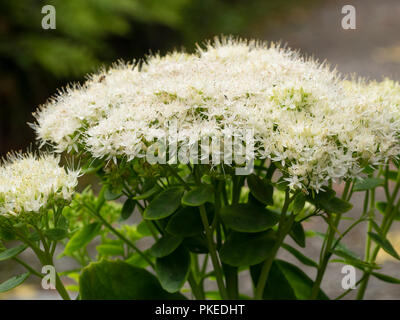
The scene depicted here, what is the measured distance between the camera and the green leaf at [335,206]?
676 millimetres

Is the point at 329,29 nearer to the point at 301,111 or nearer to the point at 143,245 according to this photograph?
the point at 143,245

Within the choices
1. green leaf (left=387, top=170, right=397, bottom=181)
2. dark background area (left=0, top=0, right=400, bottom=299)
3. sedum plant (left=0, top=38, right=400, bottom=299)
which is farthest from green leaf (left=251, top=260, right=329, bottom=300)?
dark background area (left=0, top=0, right=400, bottom=299)

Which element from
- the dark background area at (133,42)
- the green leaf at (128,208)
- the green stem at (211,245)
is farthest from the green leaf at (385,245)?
the dark background area at (133,42)

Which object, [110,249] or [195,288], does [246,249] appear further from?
[110,249]

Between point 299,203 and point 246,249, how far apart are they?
4.5 inches

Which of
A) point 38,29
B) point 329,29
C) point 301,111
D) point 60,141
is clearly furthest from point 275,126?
point 329,29

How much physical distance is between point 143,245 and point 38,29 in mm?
1510

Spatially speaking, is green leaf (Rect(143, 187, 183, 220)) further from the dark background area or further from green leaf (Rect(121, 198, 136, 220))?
the dark background area

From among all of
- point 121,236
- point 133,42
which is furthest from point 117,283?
point 133,42

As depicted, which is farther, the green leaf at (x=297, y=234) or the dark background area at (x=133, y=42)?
the dark background area at (x=133, y=42)

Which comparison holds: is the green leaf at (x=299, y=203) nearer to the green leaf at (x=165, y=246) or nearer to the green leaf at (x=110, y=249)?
the green leaf at (x=165, y=246)

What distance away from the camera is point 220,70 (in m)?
0.82

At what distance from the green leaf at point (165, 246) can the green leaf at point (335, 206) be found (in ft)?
0.65

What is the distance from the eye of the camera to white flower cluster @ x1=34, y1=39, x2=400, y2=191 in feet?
2.15
